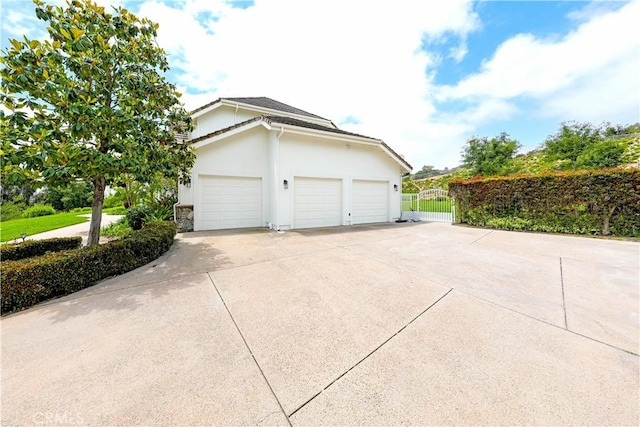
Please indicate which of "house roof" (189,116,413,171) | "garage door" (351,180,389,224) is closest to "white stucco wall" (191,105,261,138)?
"house roof" (189,116,413,171)

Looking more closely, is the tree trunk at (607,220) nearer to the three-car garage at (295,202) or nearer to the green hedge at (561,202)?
the green hedge at (561,202)

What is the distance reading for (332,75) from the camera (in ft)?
36.1

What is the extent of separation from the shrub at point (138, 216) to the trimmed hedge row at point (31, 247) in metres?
3.56

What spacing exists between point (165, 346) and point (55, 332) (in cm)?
151

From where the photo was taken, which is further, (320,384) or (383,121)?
(383,121)

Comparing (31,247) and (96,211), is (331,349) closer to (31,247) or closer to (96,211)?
(96,211)

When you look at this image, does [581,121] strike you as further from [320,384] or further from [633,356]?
[320,384]

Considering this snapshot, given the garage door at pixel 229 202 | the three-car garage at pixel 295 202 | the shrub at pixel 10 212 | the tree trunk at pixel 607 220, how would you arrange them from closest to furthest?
the tree trunk at pixel 607 220
the garage door at pixel 229 202
the three-car garage at pixel 295 202
the shrub at pixel 10 212

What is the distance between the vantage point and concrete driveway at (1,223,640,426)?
5.39ft

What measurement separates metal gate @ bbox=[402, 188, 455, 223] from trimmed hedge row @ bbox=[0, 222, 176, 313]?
486 inches

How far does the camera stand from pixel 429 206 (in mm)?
12773

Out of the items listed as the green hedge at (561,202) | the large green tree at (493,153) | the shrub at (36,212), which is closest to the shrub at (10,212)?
the shrub at (36,212)

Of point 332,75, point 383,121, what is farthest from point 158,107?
point 383,121

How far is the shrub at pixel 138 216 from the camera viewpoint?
893cm
